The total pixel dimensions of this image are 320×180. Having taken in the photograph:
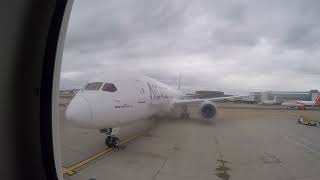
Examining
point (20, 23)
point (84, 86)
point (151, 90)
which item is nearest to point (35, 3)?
point (20, 23)

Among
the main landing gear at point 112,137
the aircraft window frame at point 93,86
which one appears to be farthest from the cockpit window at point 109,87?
the main landing gear at point 112,137

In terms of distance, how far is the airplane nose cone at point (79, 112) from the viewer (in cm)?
646

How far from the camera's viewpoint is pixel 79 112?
6516mm

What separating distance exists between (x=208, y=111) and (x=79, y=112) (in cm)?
979

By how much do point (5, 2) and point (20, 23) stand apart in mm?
182

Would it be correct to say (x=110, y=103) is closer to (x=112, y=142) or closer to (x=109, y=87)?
(x=109, y=87)

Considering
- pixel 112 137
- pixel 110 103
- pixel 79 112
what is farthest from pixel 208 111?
pixel 79 112

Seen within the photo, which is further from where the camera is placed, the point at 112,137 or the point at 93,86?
the point at 112,137

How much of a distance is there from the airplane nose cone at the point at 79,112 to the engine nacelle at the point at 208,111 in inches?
368

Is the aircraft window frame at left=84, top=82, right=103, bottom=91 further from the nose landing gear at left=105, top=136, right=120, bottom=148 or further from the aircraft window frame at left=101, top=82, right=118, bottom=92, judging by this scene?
the nose landing gear at left=105, top=136, right=120, bottom=148

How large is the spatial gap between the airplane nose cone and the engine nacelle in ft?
30.7

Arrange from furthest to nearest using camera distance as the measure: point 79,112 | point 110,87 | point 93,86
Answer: point 110,87
point 93,86
point 79,112

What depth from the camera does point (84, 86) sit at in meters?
7.91

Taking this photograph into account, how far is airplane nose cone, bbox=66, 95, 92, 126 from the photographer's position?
6.46 metres
